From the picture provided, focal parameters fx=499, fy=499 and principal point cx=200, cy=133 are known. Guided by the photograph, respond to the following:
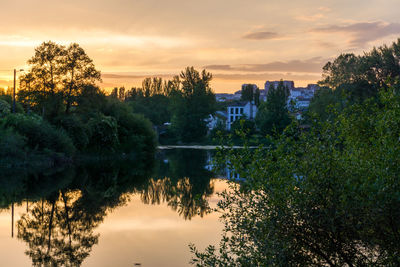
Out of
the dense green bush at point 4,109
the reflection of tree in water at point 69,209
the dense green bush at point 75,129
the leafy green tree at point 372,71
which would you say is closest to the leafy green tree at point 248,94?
the leafy green tree at point 372,71

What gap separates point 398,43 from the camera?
51.0m

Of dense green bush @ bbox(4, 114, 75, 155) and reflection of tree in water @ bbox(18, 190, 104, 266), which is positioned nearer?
reflection of tree in water @ bbox(18, 190, 104, 266)

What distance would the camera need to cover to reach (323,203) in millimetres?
8453

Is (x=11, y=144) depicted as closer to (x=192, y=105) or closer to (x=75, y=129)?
(x=75, y=129)

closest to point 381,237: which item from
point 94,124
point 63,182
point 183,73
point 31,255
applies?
point 31,255

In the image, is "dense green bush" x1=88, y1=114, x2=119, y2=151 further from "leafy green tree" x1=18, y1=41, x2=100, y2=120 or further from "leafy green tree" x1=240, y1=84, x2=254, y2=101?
"leafy green tree" x1=240, y1=84, x2=254, y2=101

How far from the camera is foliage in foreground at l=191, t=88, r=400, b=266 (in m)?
8.15

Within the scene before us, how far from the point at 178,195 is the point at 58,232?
950 centimetres

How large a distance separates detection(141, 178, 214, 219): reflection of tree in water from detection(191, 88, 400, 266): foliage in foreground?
10249 millimetres

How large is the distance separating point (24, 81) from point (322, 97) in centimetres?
3409

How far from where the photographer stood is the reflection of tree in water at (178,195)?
838 inches

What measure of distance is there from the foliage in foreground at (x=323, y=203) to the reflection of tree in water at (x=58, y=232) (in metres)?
5.97

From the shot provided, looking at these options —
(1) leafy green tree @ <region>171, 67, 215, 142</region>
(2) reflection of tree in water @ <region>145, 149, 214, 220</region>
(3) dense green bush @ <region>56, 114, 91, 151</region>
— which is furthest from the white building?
(2) reflection of tree in water @ <region>145, 149, 214, 220</region>

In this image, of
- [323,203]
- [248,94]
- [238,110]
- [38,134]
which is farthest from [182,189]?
[248,94]
